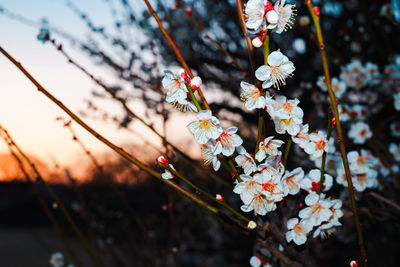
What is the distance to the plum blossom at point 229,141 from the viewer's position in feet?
2.79

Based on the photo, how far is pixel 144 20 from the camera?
9.68 feet

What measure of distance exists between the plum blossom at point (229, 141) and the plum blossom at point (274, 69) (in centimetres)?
15

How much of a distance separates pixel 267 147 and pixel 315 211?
0.32 m

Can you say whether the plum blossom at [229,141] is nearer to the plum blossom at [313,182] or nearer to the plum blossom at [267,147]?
the plum blossom at [267,147]

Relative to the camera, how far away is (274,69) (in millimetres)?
838

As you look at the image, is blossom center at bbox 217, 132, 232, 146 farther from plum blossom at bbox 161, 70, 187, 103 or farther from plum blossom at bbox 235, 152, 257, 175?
plum blossom at bbox 161, 70, 187, 103

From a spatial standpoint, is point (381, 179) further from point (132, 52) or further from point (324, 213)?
point (132, 52)

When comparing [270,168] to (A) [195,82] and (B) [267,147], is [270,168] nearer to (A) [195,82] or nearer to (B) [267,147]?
(B) [267,147]

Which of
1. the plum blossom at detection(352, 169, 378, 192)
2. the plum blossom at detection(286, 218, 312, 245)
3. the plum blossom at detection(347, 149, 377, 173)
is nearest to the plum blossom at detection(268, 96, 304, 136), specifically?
the plum blossom at detection(286, 218, 312, 245)

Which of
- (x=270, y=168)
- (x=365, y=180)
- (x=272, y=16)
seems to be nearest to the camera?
(x=272, y=16)

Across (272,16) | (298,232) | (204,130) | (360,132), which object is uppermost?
(360,132)

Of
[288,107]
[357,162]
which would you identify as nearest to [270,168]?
[288,107]

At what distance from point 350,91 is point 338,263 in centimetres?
226

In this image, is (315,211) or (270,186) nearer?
(270,186)
